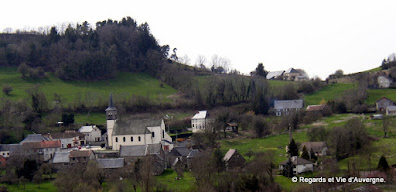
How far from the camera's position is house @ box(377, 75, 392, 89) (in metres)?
89.4

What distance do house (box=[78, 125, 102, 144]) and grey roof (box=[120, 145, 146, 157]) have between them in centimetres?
1255

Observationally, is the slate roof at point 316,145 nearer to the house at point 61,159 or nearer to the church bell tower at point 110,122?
the house at point 61,159

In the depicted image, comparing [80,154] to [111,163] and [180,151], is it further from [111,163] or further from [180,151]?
[180,151]

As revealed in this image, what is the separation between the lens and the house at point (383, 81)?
89.4 meters

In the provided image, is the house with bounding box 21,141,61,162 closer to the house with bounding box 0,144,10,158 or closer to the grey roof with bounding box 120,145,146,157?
the house with bounding box 0,144,10,158

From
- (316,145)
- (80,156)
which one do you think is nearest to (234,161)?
(316,145)

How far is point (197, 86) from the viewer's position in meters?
89.6

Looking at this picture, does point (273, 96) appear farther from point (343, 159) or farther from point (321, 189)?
point (321, 189)

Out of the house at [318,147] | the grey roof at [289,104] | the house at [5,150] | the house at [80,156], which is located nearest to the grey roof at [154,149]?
the house at [80,156]

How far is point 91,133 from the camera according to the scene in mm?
66125

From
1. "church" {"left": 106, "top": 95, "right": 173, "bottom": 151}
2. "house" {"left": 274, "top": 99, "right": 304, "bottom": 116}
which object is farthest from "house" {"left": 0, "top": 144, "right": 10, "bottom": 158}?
"house" {"left": 274, "top": 99, "right": 304, "bottom": 116}

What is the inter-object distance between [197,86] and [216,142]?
100ft

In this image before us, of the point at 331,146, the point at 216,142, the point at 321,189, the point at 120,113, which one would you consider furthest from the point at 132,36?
the point at 321,189

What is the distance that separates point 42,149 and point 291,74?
237 feet
